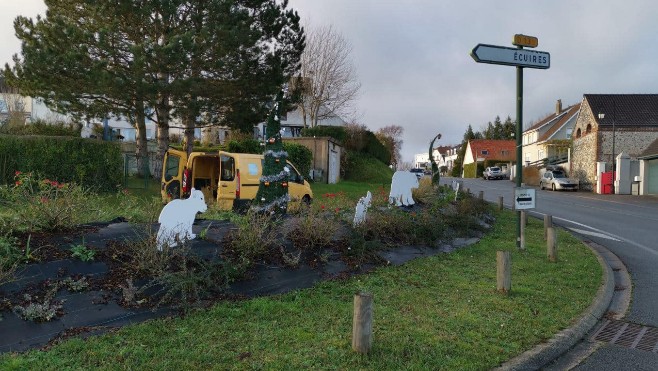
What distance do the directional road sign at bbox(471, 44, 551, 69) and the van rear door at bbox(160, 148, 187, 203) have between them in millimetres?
8748

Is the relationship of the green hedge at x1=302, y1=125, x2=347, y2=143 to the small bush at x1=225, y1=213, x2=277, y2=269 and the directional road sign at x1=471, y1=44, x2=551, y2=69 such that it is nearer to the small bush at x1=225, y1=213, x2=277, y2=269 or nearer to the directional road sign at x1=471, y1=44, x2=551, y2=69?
the directional road sign at x1=471, y1=44, x2=551, y2=69

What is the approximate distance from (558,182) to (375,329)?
3764 cm

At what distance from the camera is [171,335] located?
4.35m

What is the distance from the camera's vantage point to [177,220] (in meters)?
6.29

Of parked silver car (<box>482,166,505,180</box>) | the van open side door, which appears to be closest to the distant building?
parked silver car (<box>482,166,505,180</box>)

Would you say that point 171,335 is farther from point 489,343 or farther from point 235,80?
point 235,80

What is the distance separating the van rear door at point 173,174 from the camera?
13.9 meters

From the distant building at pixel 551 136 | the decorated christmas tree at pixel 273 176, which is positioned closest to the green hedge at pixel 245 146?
the decorated christmas tree at pixel 273 176

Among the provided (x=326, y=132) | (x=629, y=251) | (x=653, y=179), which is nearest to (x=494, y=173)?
(x=653, y=179)

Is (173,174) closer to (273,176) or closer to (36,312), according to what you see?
(273,176)

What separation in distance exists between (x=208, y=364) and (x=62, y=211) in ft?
12.1

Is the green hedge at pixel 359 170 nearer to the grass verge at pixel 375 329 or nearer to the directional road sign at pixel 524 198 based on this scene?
the directional road sign at pixel 524 198

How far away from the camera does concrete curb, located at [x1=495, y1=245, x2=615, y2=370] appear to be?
→ 417 cm

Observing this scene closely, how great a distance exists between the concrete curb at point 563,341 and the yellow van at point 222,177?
6.96 metres
